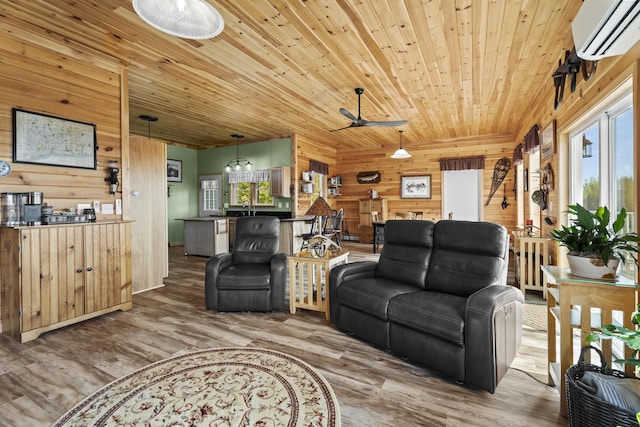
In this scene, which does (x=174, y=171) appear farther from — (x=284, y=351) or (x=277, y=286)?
(x=284, y=351)

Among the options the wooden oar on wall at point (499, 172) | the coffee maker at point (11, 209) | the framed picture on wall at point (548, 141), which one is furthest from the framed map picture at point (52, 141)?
the wooden oar on wall at point (499, 172)

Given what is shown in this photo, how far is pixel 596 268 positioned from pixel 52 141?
4.53m

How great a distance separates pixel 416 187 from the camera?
8188mm

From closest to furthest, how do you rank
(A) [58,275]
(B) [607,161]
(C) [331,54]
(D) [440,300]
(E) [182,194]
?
(D) [440,300] → (B) [607,161] → (A) [58,275] → (C) [331,54] → (E) [182,194]

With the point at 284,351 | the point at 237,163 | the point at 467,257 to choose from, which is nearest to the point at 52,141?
the point at 284,351

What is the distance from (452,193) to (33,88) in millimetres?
7980

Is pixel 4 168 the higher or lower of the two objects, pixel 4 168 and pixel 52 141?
the lower

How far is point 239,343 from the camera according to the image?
8.36 feet

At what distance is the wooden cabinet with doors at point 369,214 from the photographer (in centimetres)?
834

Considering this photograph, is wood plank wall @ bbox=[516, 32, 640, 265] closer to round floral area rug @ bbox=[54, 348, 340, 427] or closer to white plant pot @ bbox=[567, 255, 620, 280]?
white plant pot @ bbox=[567, 255, 620, 280]

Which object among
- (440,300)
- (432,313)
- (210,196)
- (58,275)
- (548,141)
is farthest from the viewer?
(210,196)

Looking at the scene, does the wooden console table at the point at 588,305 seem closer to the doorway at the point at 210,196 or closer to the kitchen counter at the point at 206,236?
the kitchen counter at the point at 206,236

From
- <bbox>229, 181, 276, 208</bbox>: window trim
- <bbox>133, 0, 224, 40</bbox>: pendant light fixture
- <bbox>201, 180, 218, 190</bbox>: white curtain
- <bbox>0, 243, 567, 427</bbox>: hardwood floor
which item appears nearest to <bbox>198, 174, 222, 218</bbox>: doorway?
<bbox>201, 180, 218, 190</bbox>: white curtain

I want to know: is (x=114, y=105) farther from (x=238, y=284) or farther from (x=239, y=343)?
(x=239, y=343)
